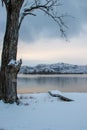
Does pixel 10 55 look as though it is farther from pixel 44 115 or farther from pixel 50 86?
pixel 50 86

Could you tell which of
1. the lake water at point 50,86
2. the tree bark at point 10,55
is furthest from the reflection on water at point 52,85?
the tree bark at point 10,55

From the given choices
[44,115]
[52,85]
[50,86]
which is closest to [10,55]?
[44,115]

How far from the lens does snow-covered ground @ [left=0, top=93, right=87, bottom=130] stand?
10.2 meters

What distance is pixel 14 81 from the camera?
14.3 m

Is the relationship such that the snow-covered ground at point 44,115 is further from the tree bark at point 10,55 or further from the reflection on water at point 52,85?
the reflection on water at point 52,85

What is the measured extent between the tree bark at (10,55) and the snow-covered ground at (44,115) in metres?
0.62

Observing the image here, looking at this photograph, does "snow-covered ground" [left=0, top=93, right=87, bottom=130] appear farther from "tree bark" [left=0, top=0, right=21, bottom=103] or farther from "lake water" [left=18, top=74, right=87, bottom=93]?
"lake water" [left=18, top=74, right=87, bottom=93]

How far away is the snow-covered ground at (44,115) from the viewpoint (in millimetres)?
10227

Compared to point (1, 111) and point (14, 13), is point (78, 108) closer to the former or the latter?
point (1, 111)

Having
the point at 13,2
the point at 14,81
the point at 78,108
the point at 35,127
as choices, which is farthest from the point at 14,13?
the point at 35,127

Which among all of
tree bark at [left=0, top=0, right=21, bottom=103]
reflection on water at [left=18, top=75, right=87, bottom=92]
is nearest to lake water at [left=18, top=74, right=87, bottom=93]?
reflection on water at [left=18, top=75, right=87, bottom=92]

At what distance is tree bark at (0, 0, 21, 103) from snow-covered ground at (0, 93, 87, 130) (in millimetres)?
620

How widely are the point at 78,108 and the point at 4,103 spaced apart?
10.7 feet

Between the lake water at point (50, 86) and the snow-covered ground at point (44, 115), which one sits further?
the lake water at point (50, 86)
